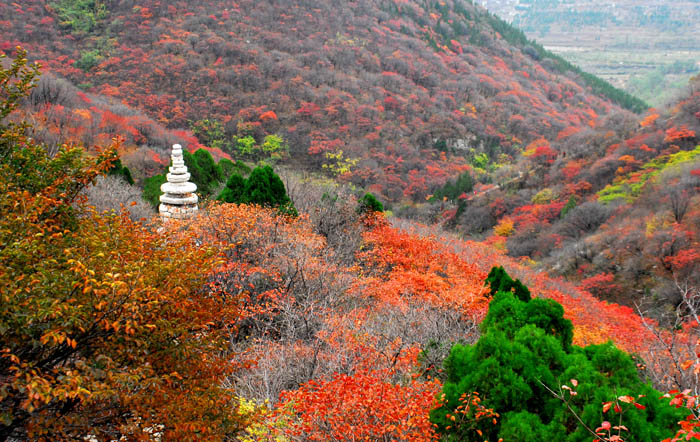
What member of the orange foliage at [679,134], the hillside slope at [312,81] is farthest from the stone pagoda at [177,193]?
the orange foliage at [679,134]

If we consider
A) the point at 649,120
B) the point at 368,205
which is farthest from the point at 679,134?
the point at 368,205

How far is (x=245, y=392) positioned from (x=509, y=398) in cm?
392

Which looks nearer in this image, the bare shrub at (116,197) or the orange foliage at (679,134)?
the bare shrub at (116,197)

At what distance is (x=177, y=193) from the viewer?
12.8 meters

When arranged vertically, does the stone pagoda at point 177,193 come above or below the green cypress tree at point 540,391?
below

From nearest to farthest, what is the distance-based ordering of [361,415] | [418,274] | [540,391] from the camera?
[361,415]
[540,391]
[418,274]

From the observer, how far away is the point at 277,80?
58906 mm

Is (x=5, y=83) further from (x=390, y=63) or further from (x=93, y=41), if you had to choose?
(x=390, y=63)

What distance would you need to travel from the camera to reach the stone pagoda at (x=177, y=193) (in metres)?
12.6

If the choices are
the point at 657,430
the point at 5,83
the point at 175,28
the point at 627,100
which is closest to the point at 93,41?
the point at 175,28

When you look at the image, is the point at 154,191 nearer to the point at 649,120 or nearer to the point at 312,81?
the point at 649,120

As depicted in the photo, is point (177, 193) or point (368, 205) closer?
point (177, 193)

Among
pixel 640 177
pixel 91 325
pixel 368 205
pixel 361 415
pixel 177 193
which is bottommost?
pixel 640 177

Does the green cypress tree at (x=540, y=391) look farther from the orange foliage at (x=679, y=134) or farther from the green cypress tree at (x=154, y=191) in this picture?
the orange foliage at (x=679, y=134)
